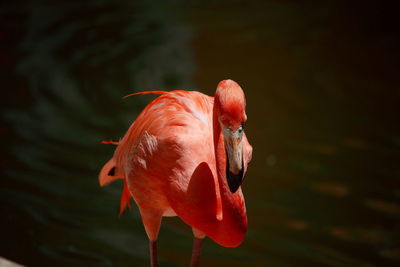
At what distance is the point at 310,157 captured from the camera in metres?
5.25

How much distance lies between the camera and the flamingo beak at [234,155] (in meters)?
2.15

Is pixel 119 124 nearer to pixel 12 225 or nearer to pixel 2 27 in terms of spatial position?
pixel 12 225

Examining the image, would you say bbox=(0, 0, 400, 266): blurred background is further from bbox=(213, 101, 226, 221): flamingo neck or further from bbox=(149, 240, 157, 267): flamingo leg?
bbox=(213, 101, 226, 221): flamingo neck

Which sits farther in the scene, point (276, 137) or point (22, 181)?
point (276, 137)

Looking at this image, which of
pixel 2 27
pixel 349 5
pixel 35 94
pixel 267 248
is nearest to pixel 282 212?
pixel 267 248

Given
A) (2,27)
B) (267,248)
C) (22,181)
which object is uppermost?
(2,27)

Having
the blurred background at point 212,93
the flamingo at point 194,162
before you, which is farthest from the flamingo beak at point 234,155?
the blurred background at point 212,93

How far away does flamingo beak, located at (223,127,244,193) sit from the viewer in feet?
7.06

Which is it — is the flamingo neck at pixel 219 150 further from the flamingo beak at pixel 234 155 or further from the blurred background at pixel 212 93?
the blurred background at pixel 212 93

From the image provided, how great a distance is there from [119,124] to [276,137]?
1618mm

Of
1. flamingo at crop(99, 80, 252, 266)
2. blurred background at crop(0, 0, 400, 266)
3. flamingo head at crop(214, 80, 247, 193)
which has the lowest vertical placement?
blurred background at crop(0, 0, 400, 266)

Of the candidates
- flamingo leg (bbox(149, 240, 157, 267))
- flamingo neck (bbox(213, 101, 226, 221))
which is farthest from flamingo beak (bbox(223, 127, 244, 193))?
flamingo leg (bbox(149, 240, 157, 267))

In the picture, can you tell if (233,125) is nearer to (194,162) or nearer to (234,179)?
(234,179)

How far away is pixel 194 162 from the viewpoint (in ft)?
8.13
